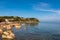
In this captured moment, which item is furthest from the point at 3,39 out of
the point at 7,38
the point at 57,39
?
the point at 57,39

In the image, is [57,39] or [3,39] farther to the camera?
[57,39]

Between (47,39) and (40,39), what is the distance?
1999mm

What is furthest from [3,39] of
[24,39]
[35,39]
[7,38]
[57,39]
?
[57,39]

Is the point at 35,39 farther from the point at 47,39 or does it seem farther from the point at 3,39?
the point at 3,39

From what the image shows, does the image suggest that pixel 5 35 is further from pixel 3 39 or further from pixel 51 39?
pixel 51 39

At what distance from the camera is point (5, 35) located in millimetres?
48281

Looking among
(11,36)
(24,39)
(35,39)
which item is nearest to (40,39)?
(35,39)

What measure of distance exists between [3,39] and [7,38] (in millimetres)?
1427

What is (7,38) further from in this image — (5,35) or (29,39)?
(29,39)

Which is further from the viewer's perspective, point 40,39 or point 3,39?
point 40,39

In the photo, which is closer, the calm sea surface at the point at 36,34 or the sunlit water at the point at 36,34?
the sunlit water at the point at 36,34

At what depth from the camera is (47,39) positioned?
4912 centimetres

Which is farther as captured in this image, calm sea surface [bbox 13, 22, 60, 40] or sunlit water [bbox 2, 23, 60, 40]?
calm sea surface [bbox 13, 22, 60, 40]

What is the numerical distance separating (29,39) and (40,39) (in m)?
3.19
